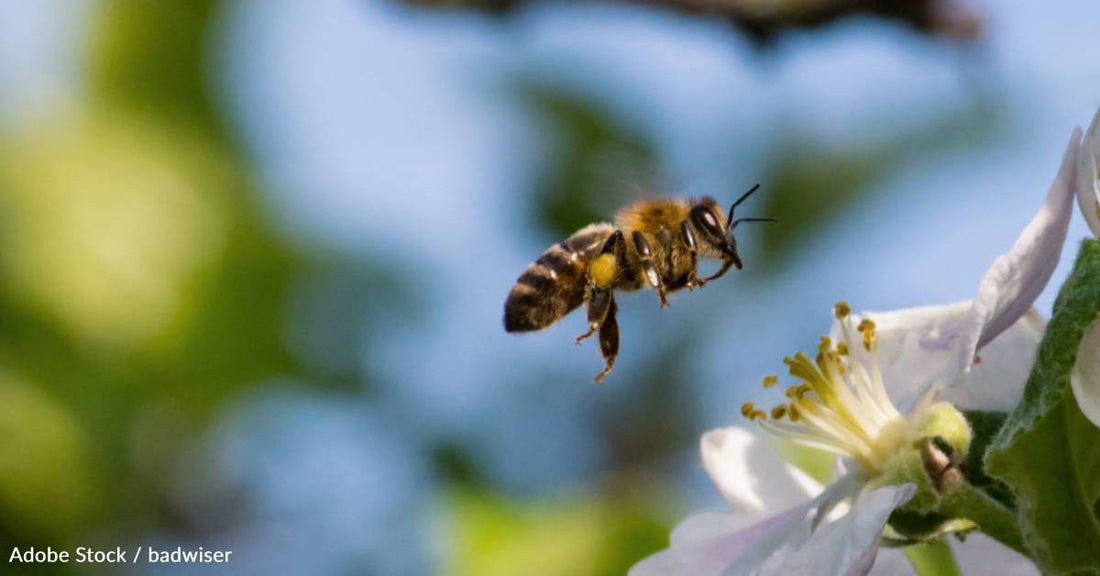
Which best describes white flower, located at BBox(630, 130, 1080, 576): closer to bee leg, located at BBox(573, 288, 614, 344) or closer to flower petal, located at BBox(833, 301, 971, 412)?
flower petal, located at BBox(833, 301, 971, 412)

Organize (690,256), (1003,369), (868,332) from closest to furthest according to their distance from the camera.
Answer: (1003,369), (868,332), (690,256)

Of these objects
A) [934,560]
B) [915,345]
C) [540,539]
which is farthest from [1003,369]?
[540,539]

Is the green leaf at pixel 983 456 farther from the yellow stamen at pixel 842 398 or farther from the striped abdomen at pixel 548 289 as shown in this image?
the striped abdomen at pixel 548 289

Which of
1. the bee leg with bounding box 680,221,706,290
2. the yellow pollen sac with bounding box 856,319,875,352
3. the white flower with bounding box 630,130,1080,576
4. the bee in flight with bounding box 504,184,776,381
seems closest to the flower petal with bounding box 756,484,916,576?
the white flower with bounding box 630,130,1080,576

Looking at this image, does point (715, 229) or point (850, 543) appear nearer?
point (850, 543)

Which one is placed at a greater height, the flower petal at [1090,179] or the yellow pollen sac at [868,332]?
the yellow pollen sac at [868,332]

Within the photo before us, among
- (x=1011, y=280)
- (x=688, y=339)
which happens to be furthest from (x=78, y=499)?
(x=1011, y=280)

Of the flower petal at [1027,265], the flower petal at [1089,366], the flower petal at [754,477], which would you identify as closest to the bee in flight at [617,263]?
the flower petal at [754,477]

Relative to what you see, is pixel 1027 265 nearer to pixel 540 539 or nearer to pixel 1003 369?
pixel 1003 369
